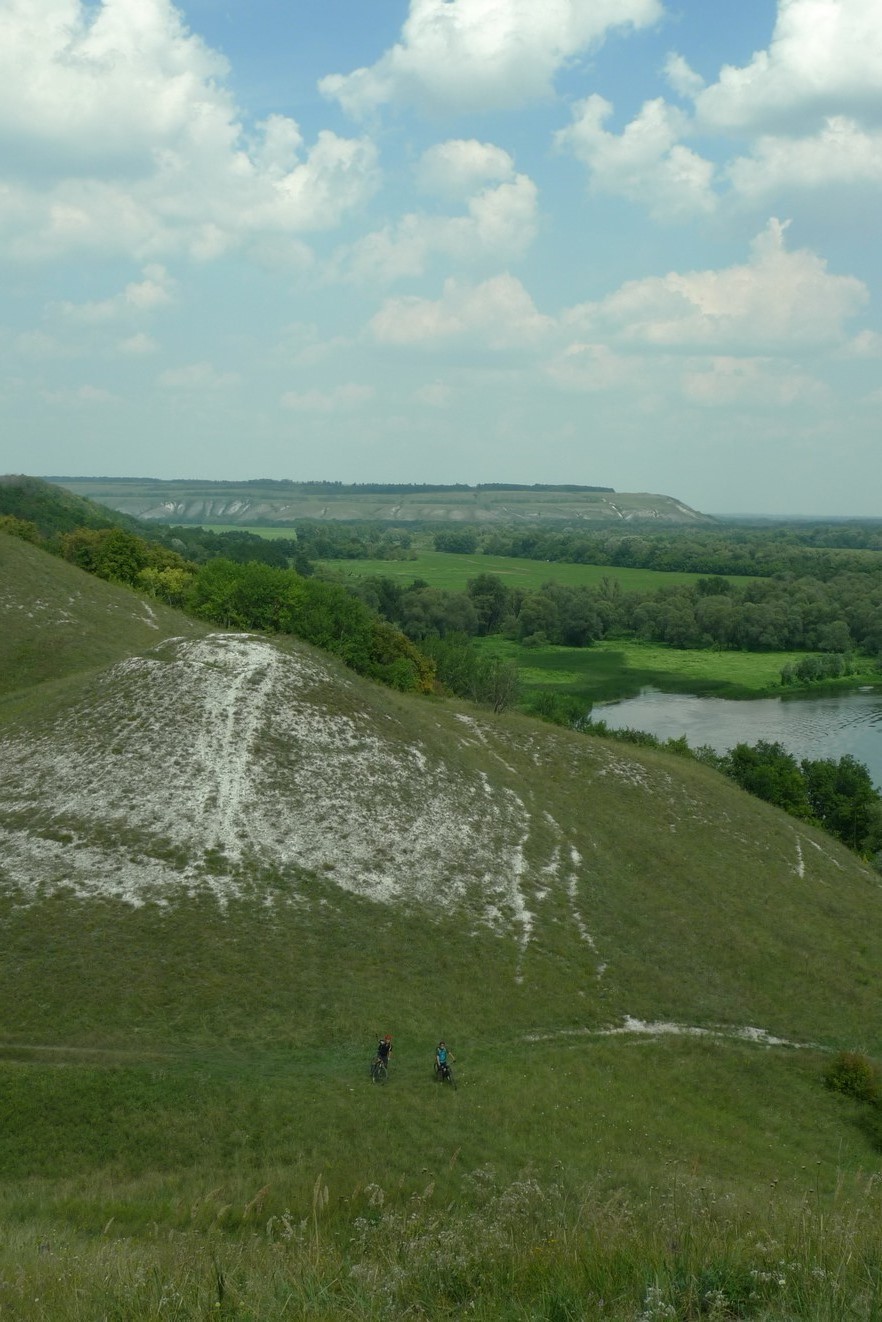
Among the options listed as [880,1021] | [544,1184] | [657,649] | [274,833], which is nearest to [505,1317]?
[544,1184]

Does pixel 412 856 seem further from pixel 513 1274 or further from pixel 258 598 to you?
pixel 258 598

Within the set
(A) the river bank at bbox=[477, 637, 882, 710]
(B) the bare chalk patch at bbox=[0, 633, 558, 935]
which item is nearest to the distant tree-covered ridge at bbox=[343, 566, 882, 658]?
(A) the river bank at bbox=[477, 637, 882, 710]

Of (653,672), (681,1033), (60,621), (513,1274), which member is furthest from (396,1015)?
(653,672)

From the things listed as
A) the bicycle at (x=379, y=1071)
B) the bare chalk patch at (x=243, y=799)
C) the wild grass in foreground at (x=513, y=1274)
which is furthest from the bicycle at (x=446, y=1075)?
the wild grass in foreground at (x=513, y=1274)

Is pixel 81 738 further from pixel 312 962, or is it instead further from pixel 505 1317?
pixel 505 1317

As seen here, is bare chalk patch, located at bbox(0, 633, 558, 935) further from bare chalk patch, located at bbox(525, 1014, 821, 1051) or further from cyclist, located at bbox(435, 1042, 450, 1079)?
cyclist, located at bbox(435, 1042, 450, 1079)

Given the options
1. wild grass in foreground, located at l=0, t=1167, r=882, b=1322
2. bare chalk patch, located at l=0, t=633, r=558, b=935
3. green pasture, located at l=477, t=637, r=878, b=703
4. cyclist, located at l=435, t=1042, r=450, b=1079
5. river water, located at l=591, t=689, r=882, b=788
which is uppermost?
wild grass in foreground, located at l=0, t=1167, r=882, b=1322
